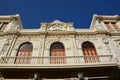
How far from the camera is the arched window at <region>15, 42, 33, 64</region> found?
11.8 m

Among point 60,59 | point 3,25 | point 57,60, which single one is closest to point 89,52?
point 60,59

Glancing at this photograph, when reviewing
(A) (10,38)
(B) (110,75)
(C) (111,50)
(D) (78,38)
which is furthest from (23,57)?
(C) (111,50)

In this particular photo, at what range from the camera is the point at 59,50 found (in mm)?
13172

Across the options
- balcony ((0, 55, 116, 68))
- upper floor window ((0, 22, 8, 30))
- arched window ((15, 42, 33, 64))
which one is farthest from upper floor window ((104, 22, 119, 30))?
upper floor window ((0, 22, 8, 30))

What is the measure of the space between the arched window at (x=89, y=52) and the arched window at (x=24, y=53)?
4575 mm

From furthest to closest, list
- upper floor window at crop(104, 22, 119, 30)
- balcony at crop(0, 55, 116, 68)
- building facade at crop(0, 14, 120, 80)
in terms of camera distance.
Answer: upper floor window at crop(104, 22, 119, 30), balcony at crop(0, 55, 116, 68), building facade at crop(0, 14, 120, 80)

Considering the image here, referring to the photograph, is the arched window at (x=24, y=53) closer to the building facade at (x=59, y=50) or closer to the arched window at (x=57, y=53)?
the building facade at (x=59, y=50)

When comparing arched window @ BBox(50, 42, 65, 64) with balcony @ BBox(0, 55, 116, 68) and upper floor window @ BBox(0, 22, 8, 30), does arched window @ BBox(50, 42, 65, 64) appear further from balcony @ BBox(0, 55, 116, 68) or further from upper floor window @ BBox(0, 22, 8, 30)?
upper floor window @ BBox(0, 22, 8, 30)

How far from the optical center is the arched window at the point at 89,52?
12026 mm

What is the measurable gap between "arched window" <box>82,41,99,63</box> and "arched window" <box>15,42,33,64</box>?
4575mm

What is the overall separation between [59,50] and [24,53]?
2.98 meters

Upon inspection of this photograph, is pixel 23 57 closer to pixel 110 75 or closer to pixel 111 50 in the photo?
pixel 110 75

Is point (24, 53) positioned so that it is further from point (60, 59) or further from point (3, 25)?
point (3, 25)

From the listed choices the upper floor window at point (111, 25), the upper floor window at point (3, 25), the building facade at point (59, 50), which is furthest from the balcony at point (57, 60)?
the upper floor window at point (3, 25)
